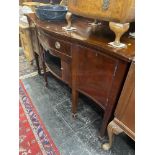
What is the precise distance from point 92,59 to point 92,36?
14 centimetres

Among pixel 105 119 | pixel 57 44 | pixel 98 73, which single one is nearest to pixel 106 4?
pixel 98 73

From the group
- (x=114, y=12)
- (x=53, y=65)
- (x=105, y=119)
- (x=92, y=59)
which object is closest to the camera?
(x=114, y=12)

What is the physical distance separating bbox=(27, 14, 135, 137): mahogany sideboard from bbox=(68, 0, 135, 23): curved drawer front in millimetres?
132

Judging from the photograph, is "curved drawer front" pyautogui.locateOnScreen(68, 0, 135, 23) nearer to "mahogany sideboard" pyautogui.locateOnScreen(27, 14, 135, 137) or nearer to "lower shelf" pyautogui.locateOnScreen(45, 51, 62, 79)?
"mahogany sideboard" pyautogui.locateOnScreen(27, 14, 135, 137)

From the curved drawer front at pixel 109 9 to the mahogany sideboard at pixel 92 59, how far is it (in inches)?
5.2

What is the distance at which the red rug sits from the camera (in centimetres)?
110

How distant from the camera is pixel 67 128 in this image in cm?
→ 127

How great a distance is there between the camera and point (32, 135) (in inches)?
47.2

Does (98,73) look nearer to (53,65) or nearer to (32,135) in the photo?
(53,65)

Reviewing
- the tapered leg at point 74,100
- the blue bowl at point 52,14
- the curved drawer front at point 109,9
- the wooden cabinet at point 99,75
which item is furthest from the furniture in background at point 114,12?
the tapered leg at point 74,100

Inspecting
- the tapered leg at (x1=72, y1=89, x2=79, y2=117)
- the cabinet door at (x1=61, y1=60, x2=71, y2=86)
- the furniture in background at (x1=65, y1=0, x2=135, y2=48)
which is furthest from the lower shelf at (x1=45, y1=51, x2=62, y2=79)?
the furniture in background at (x1=65, y1=0, x2=135, y2=48)
